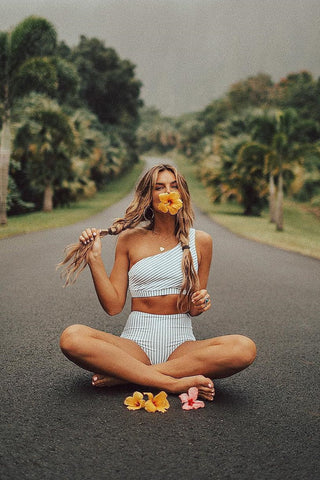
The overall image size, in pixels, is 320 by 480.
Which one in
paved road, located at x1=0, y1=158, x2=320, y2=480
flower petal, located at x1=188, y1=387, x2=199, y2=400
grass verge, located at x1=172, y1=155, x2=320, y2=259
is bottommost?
grass verge, located at x1=172, y1=155, x2=320, y2=259

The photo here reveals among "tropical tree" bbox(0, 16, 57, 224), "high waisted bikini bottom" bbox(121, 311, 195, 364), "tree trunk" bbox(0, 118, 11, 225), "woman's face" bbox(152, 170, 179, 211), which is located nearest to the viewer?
"high waisted bikini bottom" bbox(121, 311, 195, 364)

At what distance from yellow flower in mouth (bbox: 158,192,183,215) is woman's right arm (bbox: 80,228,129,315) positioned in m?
0.48

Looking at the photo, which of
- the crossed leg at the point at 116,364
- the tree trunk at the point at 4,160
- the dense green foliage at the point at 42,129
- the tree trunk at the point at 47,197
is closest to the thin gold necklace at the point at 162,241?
the crossed leg at the point at 116,364

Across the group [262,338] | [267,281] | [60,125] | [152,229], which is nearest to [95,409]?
[152,229]

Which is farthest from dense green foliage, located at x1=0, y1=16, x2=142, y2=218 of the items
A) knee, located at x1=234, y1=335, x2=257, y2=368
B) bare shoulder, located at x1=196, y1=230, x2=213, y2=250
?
knee, located at x1=234, y1=335, x2=257, y2=368

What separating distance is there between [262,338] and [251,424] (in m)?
2.44

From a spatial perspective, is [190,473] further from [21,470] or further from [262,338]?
[262,338]

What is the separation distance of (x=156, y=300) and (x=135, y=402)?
2.47ft

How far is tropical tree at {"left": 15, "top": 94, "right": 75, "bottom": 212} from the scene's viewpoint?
26.6 metres

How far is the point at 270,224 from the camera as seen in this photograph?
27719 millimetres

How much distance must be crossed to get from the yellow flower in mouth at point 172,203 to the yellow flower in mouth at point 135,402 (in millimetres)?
1260

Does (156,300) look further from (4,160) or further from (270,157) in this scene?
(270,157)

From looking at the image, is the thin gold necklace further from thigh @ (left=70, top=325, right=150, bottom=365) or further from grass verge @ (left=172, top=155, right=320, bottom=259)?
grass verge @ (left=172, top=155, right=320, bottom=259)

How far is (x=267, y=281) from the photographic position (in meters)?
9.64
